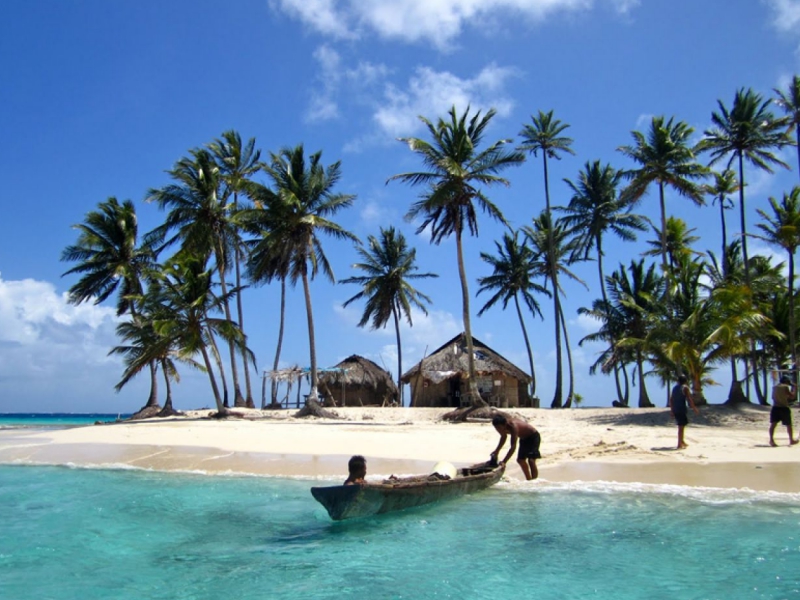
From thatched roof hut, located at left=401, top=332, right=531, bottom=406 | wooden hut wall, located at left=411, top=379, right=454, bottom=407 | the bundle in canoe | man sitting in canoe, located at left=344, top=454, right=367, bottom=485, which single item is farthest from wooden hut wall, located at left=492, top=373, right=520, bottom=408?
man sitting in canoe, located at left=344, top=454, right=367, bottom=485

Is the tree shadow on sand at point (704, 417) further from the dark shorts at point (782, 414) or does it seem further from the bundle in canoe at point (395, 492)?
the bundle in canoe at point (395, 492)

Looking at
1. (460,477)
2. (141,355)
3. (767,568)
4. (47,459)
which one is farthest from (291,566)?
(141,355)

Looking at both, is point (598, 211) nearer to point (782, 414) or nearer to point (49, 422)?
point (782, 414)

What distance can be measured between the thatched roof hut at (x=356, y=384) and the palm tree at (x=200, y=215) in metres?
5.42

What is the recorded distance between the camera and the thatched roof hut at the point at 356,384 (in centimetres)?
3322

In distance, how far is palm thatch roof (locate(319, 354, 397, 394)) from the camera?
3319 centimetres

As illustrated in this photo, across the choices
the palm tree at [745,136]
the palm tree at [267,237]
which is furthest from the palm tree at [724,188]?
the palm tree at [267,237]

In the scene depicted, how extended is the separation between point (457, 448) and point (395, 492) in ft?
21.1

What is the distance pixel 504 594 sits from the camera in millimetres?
5910

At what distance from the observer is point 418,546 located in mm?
7480

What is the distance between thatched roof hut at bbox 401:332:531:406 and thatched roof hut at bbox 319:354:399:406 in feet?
6.08

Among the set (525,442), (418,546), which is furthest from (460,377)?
(418,546)

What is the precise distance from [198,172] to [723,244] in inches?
974

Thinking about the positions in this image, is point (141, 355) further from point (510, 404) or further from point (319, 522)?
point (319, 522)
